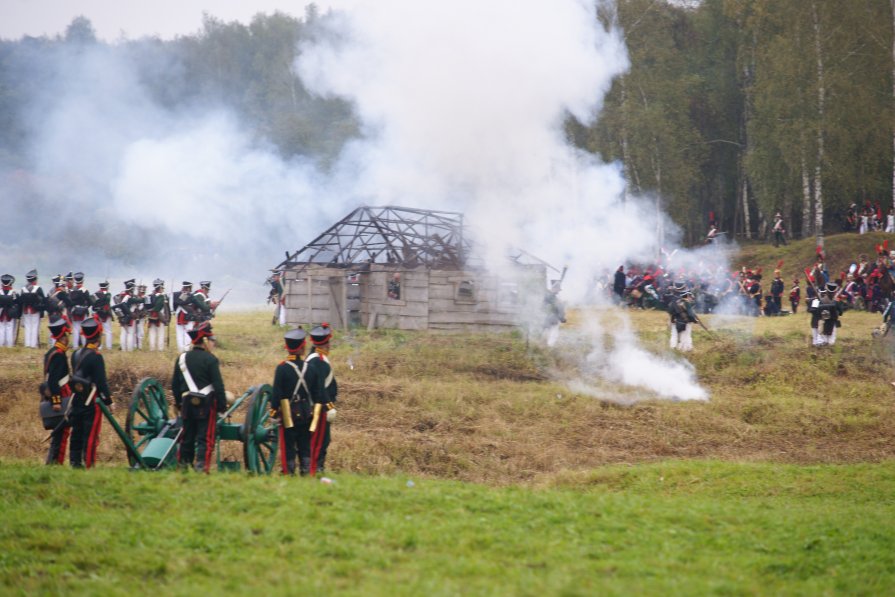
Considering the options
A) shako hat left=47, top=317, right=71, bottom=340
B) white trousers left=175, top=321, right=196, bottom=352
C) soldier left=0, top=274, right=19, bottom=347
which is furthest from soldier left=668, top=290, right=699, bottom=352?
soldier left=0, top=274, right=19, bottom=347

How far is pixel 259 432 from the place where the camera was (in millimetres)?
10750

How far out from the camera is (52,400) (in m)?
10.4

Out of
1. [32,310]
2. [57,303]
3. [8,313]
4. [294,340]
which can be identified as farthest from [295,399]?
[8,313]

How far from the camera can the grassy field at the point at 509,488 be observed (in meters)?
6.90

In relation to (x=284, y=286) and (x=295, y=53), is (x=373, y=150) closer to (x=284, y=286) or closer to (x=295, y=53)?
(x=284, y=286)

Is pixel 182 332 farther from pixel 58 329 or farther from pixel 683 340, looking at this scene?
pixel 683 340

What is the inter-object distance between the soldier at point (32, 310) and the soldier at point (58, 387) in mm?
13039

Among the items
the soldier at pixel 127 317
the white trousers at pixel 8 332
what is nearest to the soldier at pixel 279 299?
the soldier at pixel 127 317

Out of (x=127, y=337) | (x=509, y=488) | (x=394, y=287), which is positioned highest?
(x=394, y=287)

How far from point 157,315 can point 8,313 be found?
3842mm

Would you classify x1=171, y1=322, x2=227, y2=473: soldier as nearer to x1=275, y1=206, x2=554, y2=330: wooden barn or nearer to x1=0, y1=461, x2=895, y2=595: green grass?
x1=0, y1=461, x2=895, y2=595: green grass

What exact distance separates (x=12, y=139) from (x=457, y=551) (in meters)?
46.8

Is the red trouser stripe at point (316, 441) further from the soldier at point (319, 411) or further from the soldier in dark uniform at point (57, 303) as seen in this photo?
the soldier in dark uniform at point (57, 303)

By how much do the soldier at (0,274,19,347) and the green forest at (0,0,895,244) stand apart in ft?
52.5
